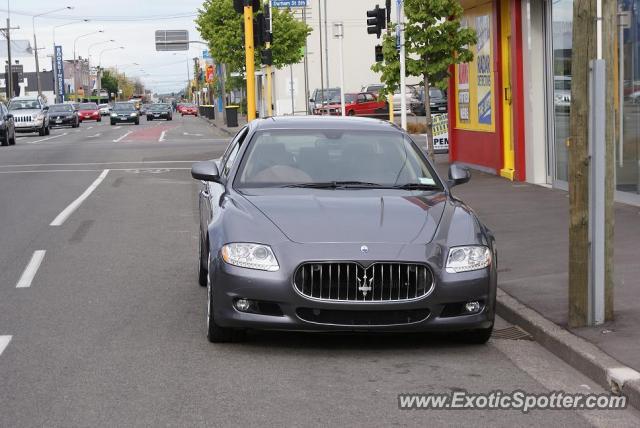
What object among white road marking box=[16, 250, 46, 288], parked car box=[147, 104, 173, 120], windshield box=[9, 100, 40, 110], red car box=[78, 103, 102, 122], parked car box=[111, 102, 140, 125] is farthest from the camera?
red car box=[78, 103, 102, 122]

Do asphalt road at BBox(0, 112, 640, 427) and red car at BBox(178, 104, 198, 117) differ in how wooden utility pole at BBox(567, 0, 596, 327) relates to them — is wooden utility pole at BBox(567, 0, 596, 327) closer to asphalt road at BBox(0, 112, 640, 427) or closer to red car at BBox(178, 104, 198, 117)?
asphalt road at BBox(0, 112, 640, 427)

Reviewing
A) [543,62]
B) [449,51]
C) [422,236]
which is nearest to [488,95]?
[449,51]

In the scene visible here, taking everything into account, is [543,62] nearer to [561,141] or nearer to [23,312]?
[561,141]

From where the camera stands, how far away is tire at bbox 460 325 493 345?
718 centimetres

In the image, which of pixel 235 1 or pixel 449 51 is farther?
pixel 235 1

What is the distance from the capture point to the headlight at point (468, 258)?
6.91 metres

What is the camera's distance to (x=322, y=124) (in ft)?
28.8

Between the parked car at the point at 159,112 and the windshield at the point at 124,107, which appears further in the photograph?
the parked car at the point at 159,112

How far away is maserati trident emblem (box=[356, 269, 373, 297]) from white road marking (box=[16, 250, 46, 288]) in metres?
4.08

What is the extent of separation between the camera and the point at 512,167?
62.3ft

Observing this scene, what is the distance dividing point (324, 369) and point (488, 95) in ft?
46.4

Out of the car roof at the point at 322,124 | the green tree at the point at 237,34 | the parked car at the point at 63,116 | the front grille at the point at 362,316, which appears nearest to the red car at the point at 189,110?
the parked car at the point at 63,116

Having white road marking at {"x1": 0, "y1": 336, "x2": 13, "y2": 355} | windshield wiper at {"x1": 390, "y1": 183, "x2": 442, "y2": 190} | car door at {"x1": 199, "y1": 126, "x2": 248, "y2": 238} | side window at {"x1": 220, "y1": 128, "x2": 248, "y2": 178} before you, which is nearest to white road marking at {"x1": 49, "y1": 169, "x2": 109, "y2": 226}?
car door at {"x1": 199, "y1": 126, "x2": 248, "y2": 238}

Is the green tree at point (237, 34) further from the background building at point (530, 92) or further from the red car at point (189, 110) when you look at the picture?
the red car at point (189, 110)
